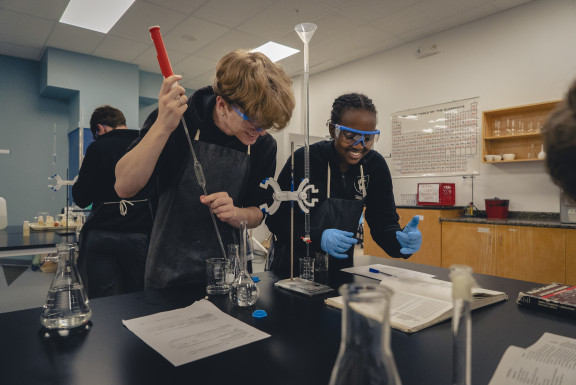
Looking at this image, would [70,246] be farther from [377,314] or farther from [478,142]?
[478,142]

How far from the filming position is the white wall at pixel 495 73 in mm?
3508

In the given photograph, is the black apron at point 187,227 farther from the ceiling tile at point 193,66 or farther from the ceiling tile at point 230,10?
the ceiling tile at point 193,66

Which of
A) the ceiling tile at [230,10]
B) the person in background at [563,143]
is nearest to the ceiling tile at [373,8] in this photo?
the ceiling tile at [230,10]

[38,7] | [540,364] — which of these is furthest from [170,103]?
[38,7]

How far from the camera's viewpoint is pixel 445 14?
3871 mm

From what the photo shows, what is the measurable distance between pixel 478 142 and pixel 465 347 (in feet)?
13.8

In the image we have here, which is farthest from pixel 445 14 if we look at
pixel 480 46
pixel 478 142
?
pixel 478 142

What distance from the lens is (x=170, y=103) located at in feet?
3.74

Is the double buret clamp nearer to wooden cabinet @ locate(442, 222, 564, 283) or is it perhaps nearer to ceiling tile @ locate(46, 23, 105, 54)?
wooden cabinet @ locate(442, 222, 564, 283)

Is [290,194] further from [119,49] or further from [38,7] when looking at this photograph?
[119,49]

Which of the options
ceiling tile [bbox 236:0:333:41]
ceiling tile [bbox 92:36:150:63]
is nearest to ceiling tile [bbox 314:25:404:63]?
ceiling tile [bbox 236:0:333:41]

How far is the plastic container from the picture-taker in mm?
3666

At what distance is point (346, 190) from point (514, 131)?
2.81 meters

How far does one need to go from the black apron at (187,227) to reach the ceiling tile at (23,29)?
4087 millimetres
